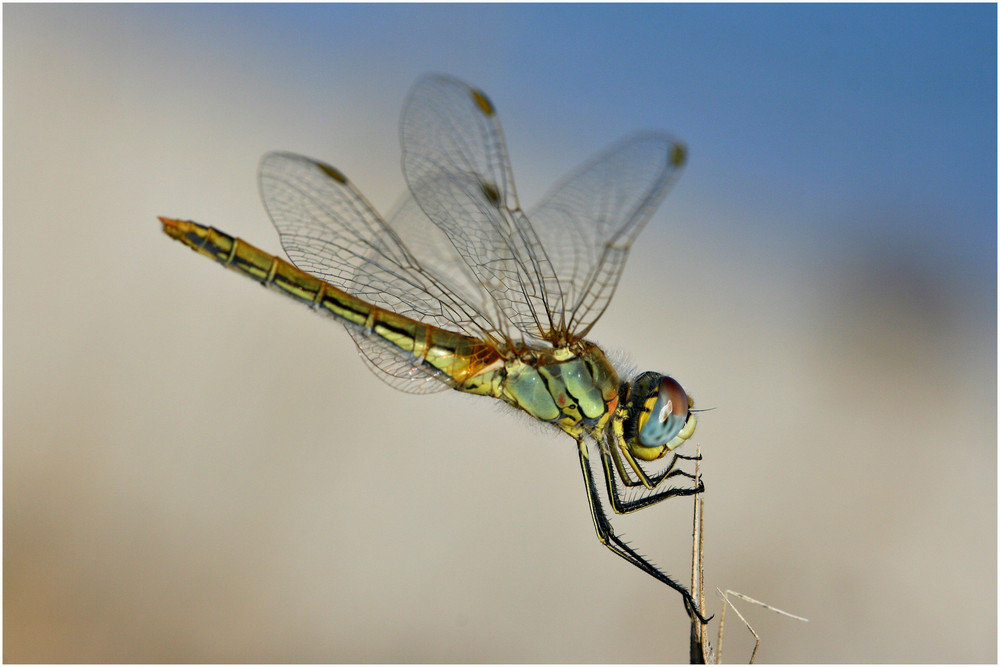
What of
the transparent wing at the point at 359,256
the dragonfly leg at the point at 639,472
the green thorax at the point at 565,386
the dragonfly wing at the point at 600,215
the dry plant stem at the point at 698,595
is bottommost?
the dry plant stem at the point at 698,595

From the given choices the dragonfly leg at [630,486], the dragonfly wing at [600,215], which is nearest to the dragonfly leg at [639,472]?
the dragonfly leg at [630,486]

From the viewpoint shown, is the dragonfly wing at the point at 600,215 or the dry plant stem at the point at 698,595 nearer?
the dry plant stem at the point at 698,595

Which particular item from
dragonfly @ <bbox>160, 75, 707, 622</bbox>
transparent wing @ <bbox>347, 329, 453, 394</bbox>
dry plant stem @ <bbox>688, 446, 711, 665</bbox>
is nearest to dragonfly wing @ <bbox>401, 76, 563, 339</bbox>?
dragonfly @ <bbox>160, 75, 707, 622</bbox>

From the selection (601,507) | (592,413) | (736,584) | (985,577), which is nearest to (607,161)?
(592,413)

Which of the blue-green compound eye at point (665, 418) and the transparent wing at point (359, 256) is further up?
the transparent wing at point (359, 256)

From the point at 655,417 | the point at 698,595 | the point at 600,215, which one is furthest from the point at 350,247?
the point at 698,595

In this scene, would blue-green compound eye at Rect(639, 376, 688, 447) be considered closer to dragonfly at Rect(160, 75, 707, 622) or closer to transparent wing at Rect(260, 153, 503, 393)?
dragonfly at Rect(160, 75, 707, 622)

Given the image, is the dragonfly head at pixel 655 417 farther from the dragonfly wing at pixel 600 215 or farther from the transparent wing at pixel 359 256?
the transparent wing at pixel 359 256
